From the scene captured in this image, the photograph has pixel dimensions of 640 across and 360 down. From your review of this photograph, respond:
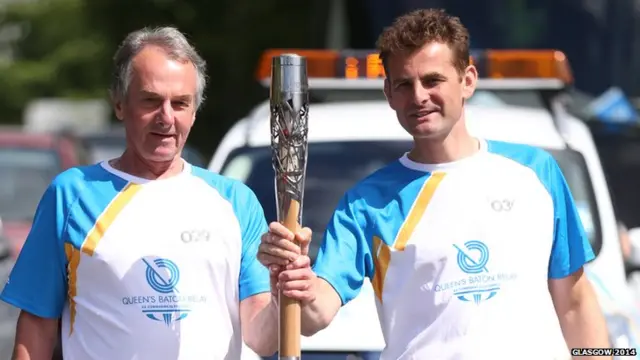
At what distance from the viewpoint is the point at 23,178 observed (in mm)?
9664

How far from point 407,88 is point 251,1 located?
16091 millimetres

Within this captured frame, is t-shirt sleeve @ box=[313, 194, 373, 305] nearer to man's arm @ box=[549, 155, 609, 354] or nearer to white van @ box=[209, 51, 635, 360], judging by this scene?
man's arm @ box=[549, 155, 609, 354]

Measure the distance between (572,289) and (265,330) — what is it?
31.7 inches

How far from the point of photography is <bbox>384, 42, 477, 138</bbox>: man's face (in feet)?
12.1

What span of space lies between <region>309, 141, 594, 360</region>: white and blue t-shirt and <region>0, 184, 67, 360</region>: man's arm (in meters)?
0.64

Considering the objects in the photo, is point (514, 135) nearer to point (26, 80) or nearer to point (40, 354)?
point (40, 354)

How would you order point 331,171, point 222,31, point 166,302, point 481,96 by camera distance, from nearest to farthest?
point 166,302
point 331,171
point 481,96
point 222,31

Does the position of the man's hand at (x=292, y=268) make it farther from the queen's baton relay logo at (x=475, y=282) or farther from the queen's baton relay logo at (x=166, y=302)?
the queen's baton relay logo at (x=475, y=282)

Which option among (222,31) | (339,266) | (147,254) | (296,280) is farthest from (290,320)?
→ (222,31)

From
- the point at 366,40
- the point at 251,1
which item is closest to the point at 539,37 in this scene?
the point at 366,40

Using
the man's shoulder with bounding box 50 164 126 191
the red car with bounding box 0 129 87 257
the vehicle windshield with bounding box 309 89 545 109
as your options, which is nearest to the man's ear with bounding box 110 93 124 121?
the man's shoulder with bounding box 50 164 126 191

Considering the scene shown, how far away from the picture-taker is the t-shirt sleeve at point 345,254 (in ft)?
11.9

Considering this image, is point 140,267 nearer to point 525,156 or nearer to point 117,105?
point 117,105

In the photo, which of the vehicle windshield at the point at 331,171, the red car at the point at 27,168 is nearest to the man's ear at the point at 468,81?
the vehicle windshield at the point at 331,171
